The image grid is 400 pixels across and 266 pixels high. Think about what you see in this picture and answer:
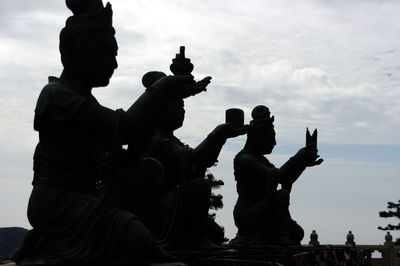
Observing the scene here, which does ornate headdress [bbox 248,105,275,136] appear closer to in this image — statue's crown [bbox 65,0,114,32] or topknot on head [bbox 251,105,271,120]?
topknot on head [bbox 251,105,271,120]

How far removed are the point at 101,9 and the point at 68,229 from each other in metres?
1.71

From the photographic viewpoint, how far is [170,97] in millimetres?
4824

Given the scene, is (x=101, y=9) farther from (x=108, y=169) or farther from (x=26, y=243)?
(x=26, y=243)

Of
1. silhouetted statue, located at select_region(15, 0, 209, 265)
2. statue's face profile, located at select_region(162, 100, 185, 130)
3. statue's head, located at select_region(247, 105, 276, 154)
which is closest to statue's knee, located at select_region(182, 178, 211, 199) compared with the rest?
statue's face profile, located at select_region(162, 100, 185, 130)

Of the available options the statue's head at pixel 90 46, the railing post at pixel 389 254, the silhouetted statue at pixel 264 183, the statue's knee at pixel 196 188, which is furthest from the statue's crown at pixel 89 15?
the railing post at pixel 389 254

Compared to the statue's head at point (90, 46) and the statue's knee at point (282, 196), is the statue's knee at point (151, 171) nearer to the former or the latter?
the statue's head at point (90, 46)

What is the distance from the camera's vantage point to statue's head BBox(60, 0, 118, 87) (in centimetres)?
494

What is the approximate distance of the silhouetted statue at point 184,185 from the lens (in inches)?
282

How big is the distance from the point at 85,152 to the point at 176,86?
0.84 meters

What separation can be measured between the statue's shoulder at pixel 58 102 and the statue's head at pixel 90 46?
0.24 meters

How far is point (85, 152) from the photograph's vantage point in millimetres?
4855

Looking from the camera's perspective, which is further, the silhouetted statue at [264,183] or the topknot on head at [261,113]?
the topknot on head at [261,113]

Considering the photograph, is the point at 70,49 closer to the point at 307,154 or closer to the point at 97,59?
the point at 97,59

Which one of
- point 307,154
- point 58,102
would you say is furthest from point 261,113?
point 58,102
